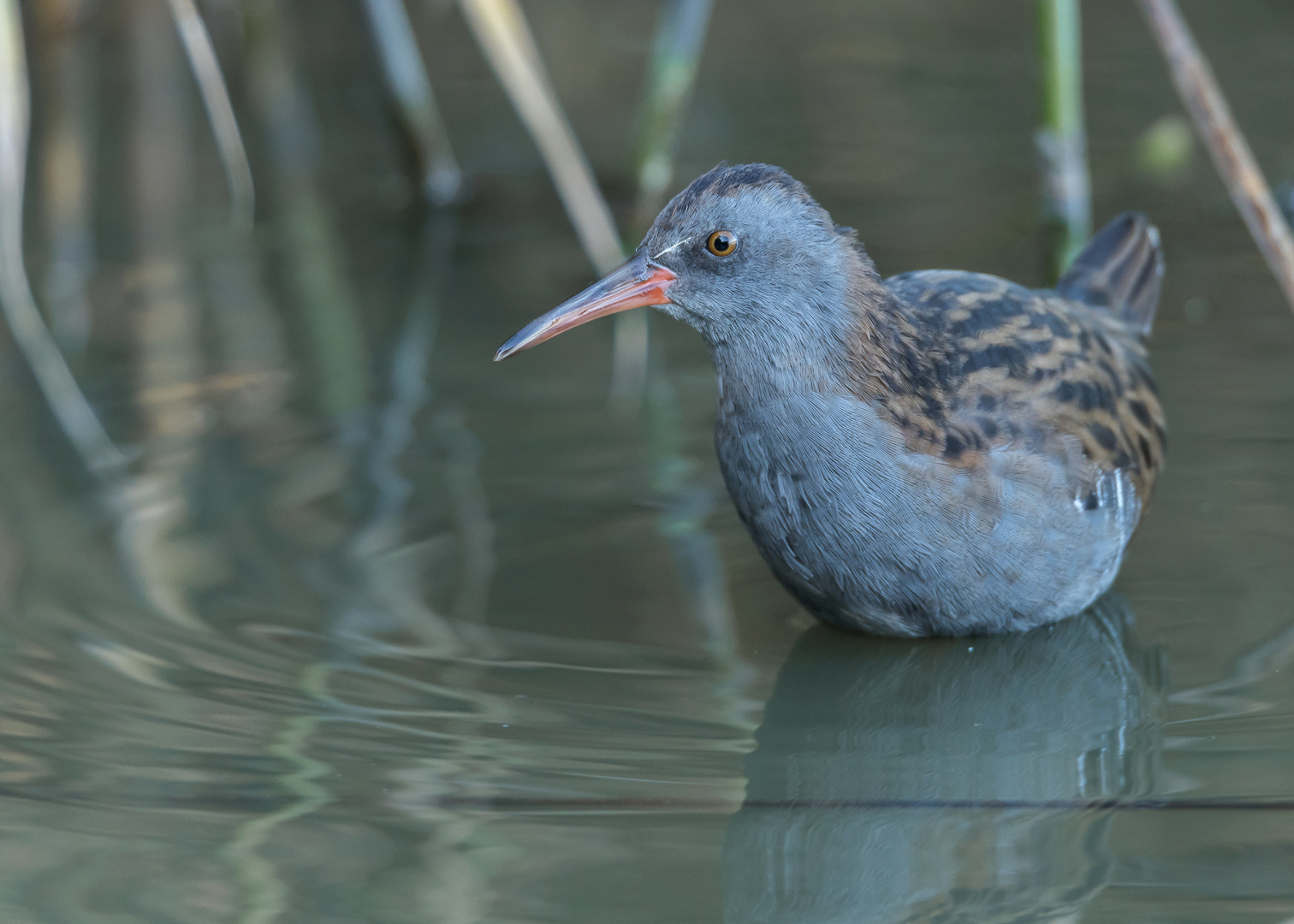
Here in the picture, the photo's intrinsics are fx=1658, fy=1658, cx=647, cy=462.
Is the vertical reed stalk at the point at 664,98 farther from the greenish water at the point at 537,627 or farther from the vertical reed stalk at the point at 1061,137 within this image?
the vertical reed stalk at the point at 1061,137

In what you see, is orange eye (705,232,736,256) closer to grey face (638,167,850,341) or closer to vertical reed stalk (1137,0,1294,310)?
grey face (638,167,850,341)

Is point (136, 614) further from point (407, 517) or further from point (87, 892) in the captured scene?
point (87, 892)

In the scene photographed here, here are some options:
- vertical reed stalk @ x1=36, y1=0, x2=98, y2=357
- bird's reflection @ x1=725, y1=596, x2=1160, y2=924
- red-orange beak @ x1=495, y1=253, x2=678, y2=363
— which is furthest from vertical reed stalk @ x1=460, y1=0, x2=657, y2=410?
vertical reed stalk @ x1=36, y1=0, x2=98, y2=357

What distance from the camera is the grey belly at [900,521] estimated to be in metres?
3.29

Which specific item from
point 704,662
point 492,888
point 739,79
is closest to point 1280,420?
point 704,662

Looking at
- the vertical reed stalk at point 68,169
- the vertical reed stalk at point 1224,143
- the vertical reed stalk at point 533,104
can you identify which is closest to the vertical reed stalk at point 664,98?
the vertical reed stalk at point 533,104

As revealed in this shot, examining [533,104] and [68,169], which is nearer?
[533,104]

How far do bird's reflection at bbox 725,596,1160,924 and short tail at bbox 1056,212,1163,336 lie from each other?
962 mm

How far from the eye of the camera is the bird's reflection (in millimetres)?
2607

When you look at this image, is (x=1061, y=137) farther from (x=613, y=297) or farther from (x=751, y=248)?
(x=613, y=297)

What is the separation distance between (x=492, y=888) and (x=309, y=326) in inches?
128

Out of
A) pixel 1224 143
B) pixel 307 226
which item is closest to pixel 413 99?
pixel 307 226

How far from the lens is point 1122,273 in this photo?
4.36m

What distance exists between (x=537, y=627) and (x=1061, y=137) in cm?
A: 226
